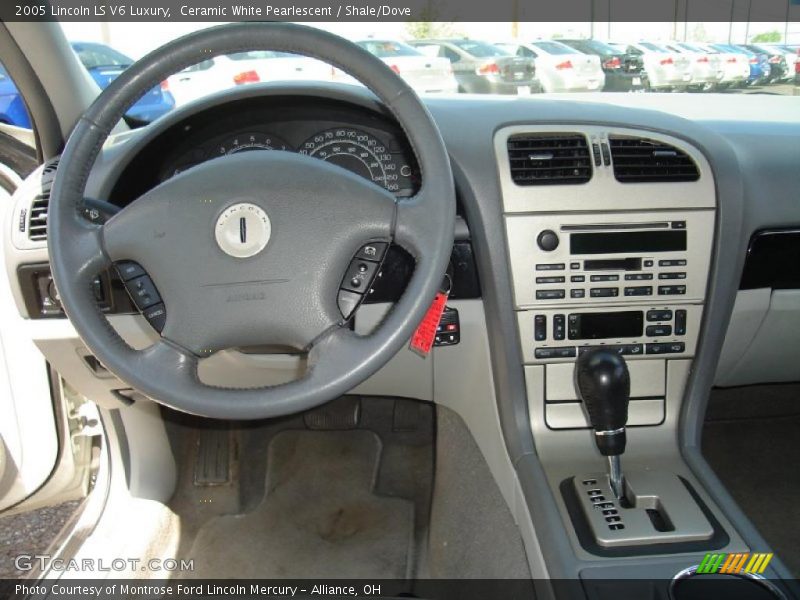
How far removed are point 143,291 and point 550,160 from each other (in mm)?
872

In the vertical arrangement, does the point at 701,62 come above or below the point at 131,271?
above

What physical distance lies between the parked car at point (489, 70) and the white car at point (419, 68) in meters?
0.02

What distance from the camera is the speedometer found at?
1.65 meters

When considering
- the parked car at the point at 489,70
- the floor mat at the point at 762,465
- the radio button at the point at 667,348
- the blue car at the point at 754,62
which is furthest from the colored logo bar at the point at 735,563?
the blue car at the point at 754,62

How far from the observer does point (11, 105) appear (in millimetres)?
1993

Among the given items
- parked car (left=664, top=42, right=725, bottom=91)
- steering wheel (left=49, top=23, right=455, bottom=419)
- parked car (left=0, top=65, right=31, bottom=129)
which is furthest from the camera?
parked car (left=664, top=42, right=725, bottom=91)

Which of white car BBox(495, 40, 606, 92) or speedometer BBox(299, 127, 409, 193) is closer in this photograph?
speedometer BBox(299, 127, 409, 193)

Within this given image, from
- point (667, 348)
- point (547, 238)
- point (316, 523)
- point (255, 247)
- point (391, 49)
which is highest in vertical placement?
point (391, 49)

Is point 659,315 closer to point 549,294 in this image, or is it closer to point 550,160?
point 549,294

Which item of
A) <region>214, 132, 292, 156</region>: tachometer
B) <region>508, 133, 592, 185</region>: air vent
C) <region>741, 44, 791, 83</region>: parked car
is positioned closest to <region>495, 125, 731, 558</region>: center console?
<region>508, 133, 592, 185</region>: air vent

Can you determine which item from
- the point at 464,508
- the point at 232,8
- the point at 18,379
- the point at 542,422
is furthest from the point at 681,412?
the point at 18,379

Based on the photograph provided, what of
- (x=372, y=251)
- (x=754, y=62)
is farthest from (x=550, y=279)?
(x=754, y=62)

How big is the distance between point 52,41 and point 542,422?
1451 mm

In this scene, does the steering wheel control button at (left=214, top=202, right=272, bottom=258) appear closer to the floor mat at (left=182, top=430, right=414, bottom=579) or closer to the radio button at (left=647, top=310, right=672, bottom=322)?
the radio button at (left=647, top=310, right=672, bottom=322)
